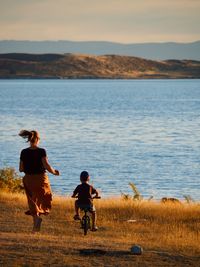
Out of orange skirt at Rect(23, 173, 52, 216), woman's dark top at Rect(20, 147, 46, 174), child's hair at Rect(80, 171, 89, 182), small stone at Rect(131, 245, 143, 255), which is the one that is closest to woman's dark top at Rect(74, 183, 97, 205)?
child's hair at Rect(80, 171, 89, 182)

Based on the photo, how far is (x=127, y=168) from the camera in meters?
51.5

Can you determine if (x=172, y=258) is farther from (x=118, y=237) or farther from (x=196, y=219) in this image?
(x=196, y=219)

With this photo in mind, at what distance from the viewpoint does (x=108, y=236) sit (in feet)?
61.6

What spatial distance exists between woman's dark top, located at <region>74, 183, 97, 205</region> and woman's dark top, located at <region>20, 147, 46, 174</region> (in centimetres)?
87

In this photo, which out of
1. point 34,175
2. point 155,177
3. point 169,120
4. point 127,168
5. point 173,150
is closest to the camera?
point 34,175

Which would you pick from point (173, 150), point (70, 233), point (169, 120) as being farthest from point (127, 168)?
point (169, 120)

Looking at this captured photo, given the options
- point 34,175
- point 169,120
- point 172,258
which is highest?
point 169,120

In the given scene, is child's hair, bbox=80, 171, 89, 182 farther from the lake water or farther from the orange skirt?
the lake water

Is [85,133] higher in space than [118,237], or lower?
higher

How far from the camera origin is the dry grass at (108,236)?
1451cm

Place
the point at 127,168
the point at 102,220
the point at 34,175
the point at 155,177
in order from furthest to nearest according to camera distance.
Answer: the point at 127,168 → the point at 155,177 → the point at 102,220 → the point at 34,175

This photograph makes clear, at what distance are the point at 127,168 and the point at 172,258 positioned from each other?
36596mm

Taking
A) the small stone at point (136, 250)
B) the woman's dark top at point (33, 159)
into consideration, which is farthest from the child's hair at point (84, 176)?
the small stone at point (136, 250)

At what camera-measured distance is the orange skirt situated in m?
16.5
